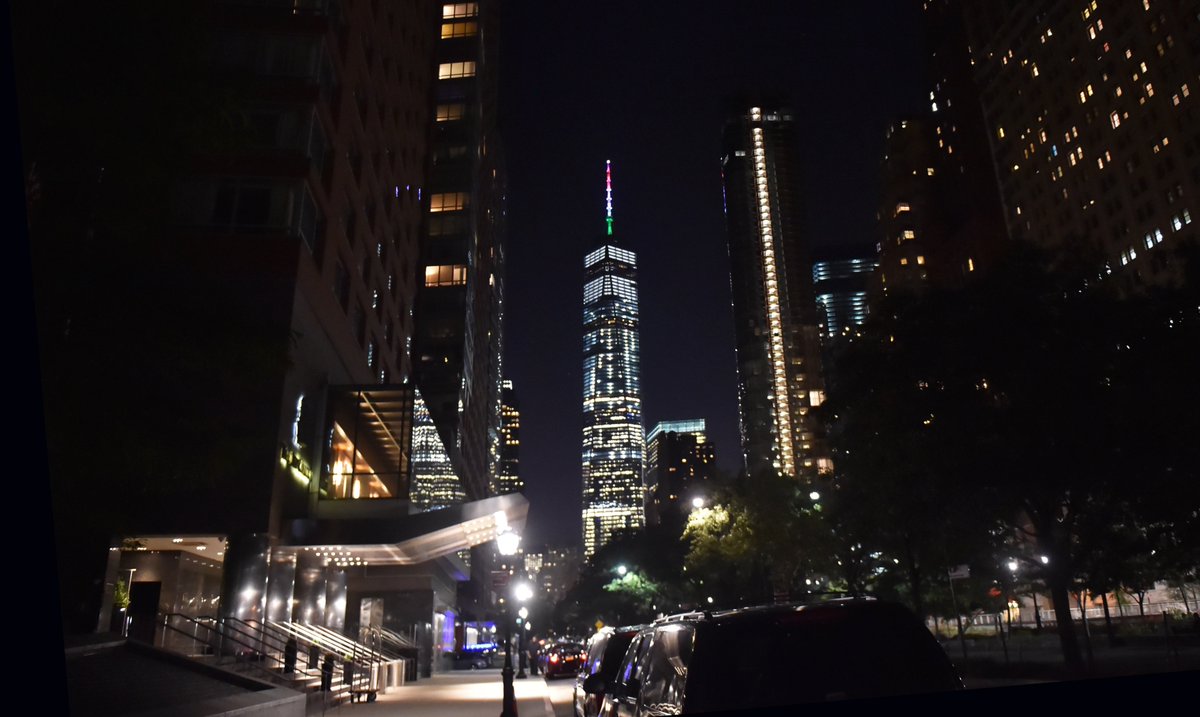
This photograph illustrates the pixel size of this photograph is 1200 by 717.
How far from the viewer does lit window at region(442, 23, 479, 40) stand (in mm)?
92188

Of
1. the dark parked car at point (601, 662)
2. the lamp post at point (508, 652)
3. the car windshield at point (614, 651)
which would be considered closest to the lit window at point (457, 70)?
the lamp post at point (508, 652)

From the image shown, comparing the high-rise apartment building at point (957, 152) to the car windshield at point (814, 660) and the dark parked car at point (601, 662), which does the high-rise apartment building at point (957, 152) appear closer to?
the dark parked car at point (601, 662)

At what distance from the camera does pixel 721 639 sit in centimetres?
589

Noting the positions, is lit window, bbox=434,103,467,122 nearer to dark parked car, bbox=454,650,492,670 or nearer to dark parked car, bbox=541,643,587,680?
dark parked car, bbox=454,650,492,670

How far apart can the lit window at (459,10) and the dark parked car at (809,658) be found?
9835 centimetres

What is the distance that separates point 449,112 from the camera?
87.9 m

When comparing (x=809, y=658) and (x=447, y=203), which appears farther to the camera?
(x=447, y=203)

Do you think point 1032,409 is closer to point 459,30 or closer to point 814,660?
point 814,660

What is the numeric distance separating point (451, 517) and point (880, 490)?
14930 millimetres

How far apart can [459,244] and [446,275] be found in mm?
3465

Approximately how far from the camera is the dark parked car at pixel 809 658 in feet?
18.5

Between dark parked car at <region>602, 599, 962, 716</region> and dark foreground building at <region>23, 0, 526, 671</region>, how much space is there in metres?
9.73

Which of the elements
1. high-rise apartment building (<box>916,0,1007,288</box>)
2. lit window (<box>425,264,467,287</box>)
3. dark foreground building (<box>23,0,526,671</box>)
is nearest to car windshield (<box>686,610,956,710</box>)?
dark foreground building (<box>23,0,526,671</box>)

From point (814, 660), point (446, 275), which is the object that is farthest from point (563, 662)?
point (446, 275)
